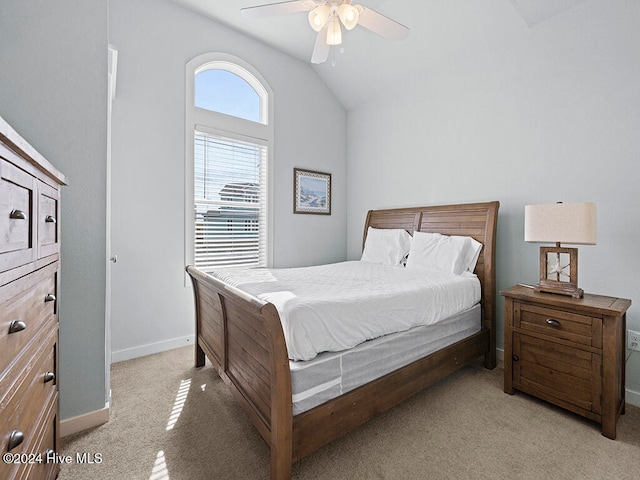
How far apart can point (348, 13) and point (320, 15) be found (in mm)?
181

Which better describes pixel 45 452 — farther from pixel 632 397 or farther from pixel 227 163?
pixel 632 397

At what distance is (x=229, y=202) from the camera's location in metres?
3.41

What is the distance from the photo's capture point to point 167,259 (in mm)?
2992

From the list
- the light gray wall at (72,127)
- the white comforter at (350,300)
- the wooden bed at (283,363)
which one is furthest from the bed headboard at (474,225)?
the light gray wall at (72,127)

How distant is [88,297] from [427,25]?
360 cm

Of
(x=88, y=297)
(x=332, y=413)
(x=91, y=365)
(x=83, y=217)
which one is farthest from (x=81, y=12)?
(x=332, y=413)

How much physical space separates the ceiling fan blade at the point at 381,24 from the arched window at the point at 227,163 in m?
1.81

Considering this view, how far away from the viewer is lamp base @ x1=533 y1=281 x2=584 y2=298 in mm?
2004

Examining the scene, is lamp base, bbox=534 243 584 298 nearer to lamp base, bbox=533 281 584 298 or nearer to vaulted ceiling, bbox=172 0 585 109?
lamp base, bbox=533 281 584 298

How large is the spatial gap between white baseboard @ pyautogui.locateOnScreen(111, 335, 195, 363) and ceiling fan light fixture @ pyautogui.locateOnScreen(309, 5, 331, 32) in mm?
2986

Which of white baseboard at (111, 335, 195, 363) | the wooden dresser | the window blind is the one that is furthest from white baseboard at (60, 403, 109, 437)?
the window blind

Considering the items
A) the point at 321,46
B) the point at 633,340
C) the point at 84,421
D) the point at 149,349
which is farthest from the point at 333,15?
the point at 149,349

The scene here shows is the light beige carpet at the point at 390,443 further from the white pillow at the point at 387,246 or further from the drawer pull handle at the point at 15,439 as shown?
the white pillow at the point at 387,246

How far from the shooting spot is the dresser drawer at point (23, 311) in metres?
0.78
